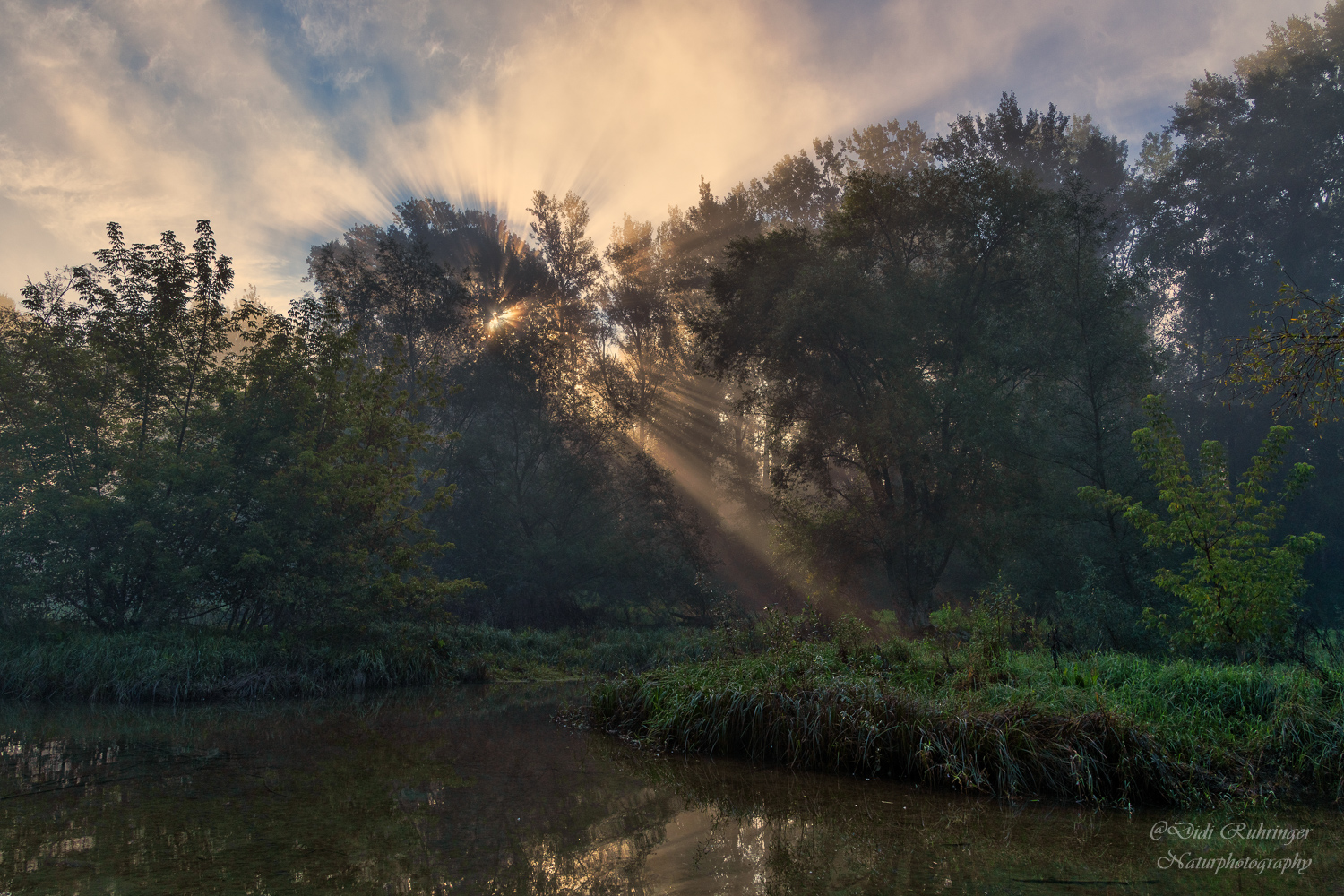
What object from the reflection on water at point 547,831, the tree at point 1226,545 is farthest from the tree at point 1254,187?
the reflection on water at point 547,831

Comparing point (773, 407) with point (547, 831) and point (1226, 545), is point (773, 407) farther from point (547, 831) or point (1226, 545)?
point (547, 831)

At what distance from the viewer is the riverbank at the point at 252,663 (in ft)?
44.5

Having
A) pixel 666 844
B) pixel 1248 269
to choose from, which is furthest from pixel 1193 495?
pixel 1248 269

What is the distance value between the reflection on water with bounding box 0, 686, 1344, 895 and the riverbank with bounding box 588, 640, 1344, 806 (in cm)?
39

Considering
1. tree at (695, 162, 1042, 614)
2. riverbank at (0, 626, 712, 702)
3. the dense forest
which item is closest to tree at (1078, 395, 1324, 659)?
the dense forest

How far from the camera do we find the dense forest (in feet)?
51.8

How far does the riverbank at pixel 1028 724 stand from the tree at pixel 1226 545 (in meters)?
1.90

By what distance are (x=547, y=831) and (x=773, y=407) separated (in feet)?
67.4

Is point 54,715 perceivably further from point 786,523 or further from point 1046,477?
point 1046,477

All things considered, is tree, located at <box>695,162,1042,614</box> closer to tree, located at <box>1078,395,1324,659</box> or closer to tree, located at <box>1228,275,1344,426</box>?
tree, located at <box>1078,395,1324,659</box>

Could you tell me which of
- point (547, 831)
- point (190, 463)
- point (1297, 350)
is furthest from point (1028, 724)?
point (190, 463)

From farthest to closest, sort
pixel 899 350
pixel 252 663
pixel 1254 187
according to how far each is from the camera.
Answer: pixel 1254 187 < pixel 899 350 < pixel 252 663

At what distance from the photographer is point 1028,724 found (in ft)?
22.9

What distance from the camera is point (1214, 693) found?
26.8 ft
